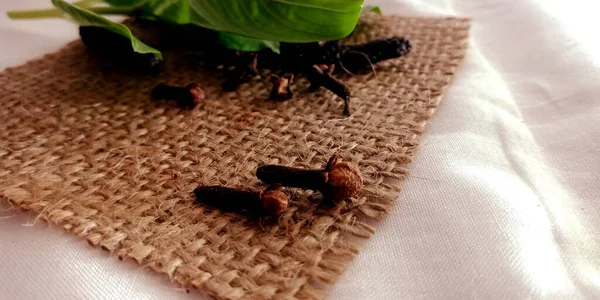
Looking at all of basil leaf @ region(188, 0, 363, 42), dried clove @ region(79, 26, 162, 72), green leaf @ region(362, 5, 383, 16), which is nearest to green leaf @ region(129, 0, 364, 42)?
basil leaf @ region(188, 0, 363, 42)

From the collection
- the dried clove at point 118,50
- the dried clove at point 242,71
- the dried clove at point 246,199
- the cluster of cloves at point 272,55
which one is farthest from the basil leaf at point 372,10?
the dried clove at point 246,199

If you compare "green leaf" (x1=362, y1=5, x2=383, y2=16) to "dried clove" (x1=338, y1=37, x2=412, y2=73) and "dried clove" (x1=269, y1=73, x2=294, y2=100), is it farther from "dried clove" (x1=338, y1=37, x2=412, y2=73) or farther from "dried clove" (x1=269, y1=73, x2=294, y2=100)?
"dried clove" (x1=269, y1=73, x2=294, y2=100)

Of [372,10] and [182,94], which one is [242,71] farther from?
[372,10]

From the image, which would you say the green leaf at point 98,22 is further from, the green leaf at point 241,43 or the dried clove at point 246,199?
the dried clove at point 246,199

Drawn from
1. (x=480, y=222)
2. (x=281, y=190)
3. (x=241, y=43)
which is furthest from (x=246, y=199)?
(x=241, y=43)

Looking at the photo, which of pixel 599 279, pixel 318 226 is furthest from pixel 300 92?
pixel 599 279

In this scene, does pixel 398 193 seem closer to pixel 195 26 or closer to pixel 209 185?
pixel 209 185
